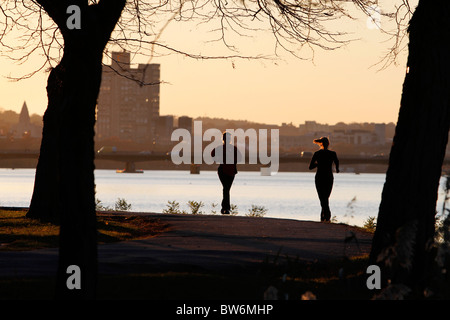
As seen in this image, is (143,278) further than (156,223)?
No

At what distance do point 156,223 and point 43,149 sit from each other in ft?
9.08

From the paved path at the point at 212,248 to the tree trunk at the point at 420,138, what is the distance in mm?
721

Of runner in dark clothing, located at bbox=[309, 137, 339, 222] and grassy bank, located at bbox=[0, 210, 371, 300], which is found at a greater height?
runner in dark clothing, located at bbox=[309, 137, 339, 222]

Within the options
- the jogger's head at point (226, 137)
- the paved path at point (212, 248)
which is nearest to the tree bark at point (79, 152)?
the paved path at point (212, 248)

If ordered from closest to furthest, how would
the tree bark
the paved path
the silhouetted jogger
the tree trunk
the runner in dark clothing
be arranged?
the tree bark < the tree trunk < the paved path < the runner in dark clothing < the silhouetted jogger

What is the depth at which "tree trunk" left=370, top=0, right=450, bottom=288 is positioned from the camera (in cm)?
904

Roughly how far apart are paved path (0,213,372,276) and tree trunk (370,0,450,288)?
28.4 inches

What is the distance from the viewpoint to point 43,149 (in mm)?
17406

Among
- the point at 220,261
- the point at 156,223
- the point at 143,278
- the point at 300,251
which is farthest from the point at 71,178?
the point at 156,223

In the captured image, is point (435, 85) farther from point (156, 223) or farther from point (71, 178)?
point (156, 223)

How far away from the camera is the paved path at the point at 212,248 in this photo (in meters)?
10.2

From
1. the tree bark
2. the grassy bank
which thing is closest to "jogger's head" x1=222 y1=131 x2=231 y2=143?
the grassy bank

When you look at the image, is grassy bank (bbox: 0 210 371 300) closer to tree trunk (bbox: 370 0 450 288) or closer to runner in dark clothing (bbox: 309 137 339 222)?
tree trunk (bbox: 370 0 450 288)

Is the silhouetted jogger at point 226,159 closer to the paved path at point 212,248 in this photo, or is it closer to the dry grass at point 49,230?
the paved path at point 212,248
